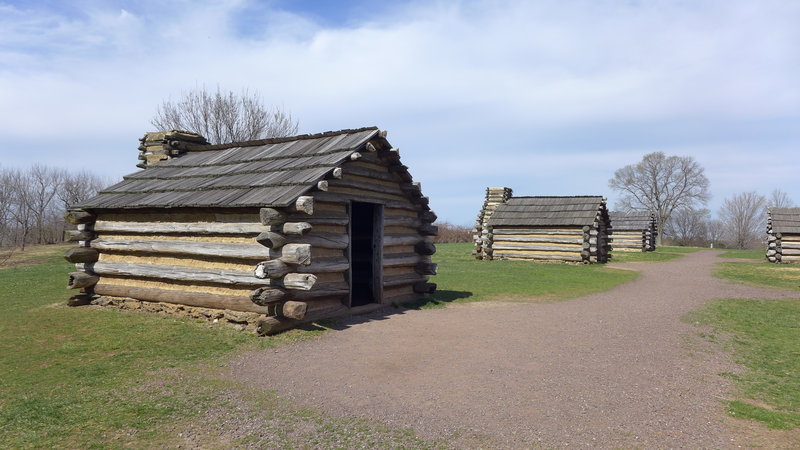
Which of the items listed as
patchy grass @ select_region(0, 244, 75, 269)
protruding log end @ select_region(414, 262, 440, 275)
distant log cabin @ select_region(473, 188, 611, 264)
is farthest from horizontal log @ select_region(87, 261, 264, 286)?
distant log cabin @ select_region(473, 188, 611, 264)

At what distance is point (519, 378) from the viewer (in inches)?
287

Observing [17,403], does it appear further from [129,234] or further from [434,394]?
[129,234]

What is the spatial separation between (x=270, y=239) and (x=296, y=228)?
532 mm

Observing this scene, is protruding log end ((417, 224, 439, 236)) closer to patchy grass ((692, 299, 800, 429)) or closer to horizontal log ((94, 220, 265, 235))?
horizontal log ((94, 220, 265, 235))

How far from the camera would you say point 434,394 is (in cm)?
661

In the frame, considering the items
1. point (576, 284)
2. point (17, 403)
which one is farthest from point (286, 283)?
point (576, 284)

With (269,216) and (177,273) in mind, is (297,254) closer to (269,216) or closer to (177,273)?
(269,216)

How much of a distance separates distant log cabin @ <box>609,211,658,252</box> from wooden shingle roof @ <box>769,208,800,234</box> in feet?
46.3

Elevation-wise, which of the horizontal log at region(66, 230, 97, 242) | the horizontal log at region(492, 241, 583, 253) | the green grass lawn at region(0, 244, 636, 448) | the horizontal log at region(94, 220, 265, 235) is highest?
the horizontal log at region(94, 220, 265, 235)

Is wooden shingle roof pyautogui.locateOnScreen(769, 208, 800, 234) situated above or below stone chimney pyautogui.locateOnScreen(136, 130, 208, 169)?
below

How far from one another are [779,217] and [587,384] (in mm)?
34640

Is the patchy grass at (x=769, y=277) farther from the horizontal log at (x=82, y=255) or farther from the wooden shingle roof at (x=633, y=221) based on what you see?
the horizontal log at (x=82, y=255)

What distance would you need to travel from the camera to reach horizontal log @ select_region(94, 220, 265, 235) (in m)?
10.4

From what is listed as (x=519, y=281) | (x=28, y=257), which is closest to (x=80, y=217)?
(x=519, y=281)
